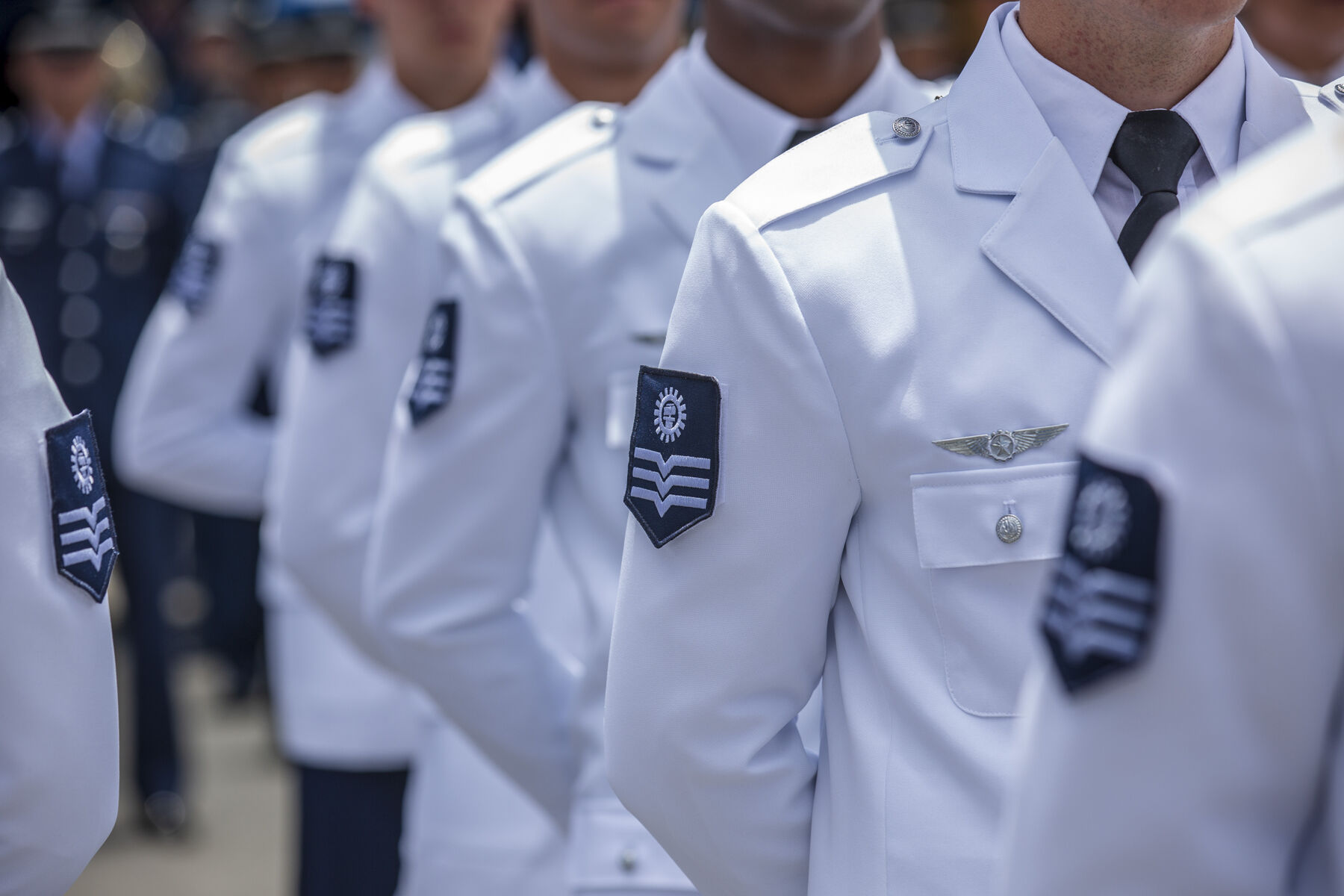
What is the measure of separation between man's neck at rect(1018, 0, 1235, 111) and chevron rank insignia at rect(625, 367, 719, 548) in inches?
16.1

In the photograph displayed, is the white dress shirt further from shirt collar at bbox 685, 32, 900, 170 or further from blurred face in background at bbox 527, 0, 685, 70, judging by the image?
blurred face in background at bbox 527, 0, 685, 70

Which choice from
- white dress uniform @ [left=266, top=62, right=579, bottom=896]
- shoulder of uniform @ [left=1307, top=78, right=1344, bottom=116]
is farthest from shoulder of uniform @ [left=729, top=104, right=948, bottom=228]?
white dress uniform @ [left=266, top=62, right=579, bottom=896]

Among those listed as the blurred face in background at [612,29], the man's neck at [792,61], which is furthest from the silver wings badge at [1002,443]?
the blurred face in background at [612,29]

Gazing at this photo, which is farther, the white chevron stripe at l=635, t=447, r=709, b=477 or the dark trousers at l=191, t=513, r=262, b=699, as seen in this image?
the dark trousers at l=191, t=513, r=262, b=699

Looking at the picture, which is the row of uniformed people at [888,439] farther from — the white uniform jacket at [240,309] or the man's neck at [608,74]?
the white uniform jacket at [240,309]

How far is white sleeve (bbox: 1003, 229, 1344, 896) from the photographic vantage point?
2.90 feet

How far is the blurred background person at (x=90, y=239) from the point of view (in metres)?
4.95

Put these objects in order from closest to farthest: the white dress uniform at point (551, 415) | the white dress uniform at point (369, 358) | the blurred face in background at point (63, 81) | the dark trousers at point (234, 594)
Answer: the white dress uniform at point (551, 415) → the white dress uniform at point (369, 358) → the blurred face in background at point (63, 81) → the dark trousers at point (234, 594)

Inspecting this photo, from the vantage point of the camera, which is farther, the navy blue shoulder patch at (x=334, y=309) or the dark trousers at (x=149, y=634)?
the dark trousers at (x=149, y=634)

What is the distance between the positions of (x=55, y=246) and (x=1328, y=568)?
4.92 meters

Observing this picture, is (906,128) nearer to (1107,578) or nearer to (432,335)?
(1107,578)

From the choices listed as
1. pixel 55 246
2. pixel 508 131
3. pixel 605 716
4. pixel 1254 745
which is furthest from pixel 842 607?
pixel 55 246

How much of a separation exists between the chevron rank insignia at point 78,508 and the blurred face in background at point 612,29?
1.16 meters

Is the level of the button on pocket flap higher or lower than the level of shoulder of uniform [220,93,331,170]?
lower
